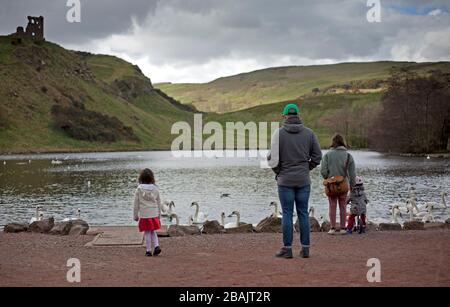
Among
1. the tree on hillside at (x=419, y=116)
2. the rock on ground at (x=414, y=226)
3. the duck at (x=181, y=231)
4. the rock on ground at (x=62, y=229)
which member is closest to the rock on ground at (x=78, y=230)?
the rock on ground at (x=62, y=229)

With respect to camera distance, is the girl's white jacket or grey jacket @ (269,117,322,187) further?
the girl's white jacket

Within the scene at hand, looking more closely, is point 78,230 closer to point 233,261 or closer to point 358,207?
point 233,261

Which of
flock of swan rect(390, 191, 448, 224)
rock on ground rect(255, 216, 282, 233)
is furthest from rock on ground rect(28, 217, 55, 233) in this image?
flock of swan rect(390, 191, 448, 224)

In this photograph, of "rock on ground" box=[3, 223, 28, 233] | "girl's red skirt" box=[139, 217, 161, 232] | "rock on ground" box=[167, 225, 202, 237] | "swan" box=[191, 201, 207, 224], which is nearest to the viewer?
"girl's red skirt" box=[139, 217, 161, 232]

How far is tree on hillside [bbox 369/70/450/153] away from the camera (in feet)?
335

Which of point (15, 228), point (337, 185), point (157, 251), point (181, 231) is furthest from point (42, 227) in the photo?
point (337, 185)

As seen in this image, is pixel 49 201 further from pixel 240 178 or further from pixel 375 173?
pixel 375 173

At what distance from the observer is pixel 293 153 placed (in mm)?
12109

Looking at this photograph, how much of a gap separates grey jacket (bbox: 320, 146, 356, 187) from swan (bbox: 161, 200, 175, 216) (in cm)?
1534

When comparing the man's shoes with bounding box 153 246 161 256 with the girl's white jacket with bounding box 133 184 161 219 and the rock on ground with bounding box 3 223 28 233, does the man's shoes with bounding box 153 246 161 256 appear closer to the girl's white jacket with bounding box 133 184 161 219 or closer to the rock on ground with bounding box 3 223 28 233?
the girl's white jacket with bounding box 133 184 161 219

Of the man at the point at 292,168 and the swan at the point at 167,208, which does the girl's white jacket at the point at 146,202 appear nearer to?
the man at the point at 292,168

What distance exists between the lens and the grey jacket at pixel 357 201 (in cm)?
1622

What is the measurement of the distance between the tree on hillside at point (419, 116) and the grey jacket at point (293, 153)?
94331 millimetres

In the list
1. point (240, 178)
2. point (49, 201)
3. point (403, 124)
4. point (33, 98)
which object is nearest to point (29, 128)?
point (33, 98)
